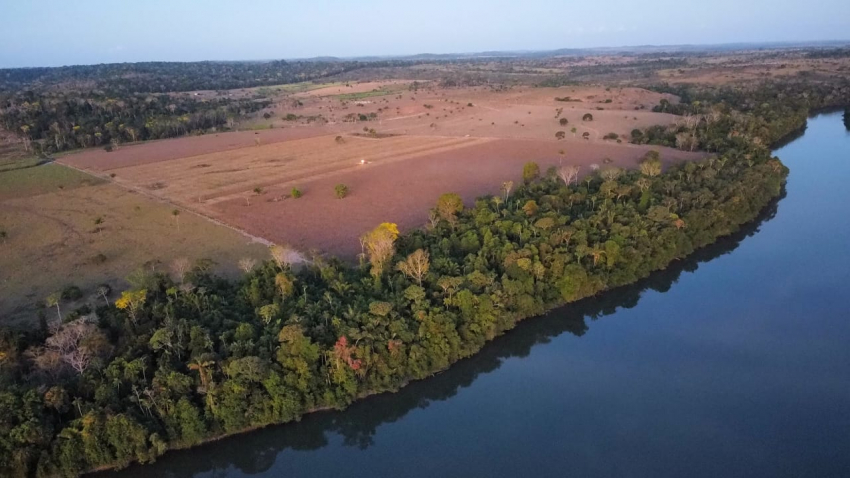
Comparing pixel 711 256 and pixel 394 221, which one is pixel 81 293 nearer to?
pixel 394 221

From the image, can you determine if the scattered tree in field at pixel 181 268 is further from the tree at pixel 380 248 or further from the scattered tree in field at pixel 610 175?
the scattered tree in field at pixel 610 175

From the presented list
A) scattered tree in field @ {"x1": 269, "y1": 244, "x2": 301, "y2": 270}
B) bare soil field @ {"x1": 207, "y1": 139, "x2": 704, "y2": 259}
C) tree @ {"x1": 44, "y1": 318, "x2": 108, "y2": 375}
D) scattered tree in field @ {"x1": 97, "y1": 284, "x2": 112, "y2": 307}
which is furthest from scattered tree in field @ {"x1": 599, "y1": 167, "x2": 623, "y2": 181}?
tree @ {"x1": 44, "y1": 318, "x2": 108, "y2": 375}

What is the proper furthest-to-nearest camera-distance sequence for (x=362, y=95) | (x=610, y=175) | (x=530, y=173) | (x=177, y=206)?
(x=362, y=95) < (x=530, y=173) < (x=177, y=206) < (x=610, y=175)

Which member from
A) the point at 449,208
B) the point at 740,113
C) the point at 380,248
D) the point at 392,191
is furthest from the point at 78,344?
the point at 740,113

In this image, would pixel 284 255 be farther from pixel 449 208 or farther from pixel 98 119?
pixel 98 119

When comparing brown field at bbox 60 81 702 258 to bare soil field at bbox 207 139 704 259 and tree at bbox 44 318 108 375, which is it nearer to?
bare soil field at bbox 207 139 704 259

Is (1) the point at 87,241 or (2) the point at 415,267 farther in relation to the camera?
(1) the point at 87,241
